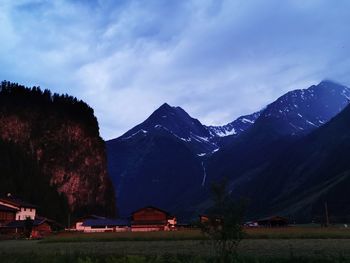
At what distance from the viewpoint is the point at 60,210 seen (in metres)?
172

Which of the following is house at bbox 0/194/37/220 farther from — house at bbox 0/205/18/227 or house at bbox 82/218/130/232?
house at bbox 82/218/130/232

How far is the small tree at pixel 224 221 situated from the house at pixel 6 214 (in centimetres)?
10226

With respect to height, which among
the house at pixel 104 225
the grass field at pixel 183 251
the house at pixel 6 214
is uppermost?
the house at pixel 6 214

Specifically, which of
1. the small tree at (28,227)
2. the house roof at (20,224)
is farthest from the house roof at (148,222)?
the small tree at (28,227)

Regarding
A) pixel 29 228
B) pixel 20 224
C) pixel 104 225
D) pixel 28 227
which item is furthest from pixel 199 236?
pixel 104 225

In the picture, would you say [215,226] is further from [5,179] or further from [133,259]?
[5,179]

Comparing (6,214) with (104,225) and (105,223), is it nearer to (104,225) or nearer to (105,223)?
(104,225)

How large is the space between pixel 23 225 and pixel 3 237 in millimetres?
15981

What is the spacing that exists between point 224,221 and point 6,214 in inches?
4287

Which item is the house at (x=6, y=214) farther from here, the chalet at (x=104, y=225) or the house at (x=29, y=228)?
the chalet at (x=104, y=225)

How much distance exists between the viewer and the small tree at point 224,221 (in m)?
30.5

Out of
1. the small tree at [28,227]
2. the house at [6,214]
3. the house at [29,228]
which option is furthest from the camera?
the house at [6,214]

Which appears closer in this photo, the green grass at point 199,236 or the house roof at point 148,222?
the green grass at point 199,236

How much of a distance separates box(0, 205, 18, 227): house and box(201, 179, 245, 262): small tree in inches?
4026
